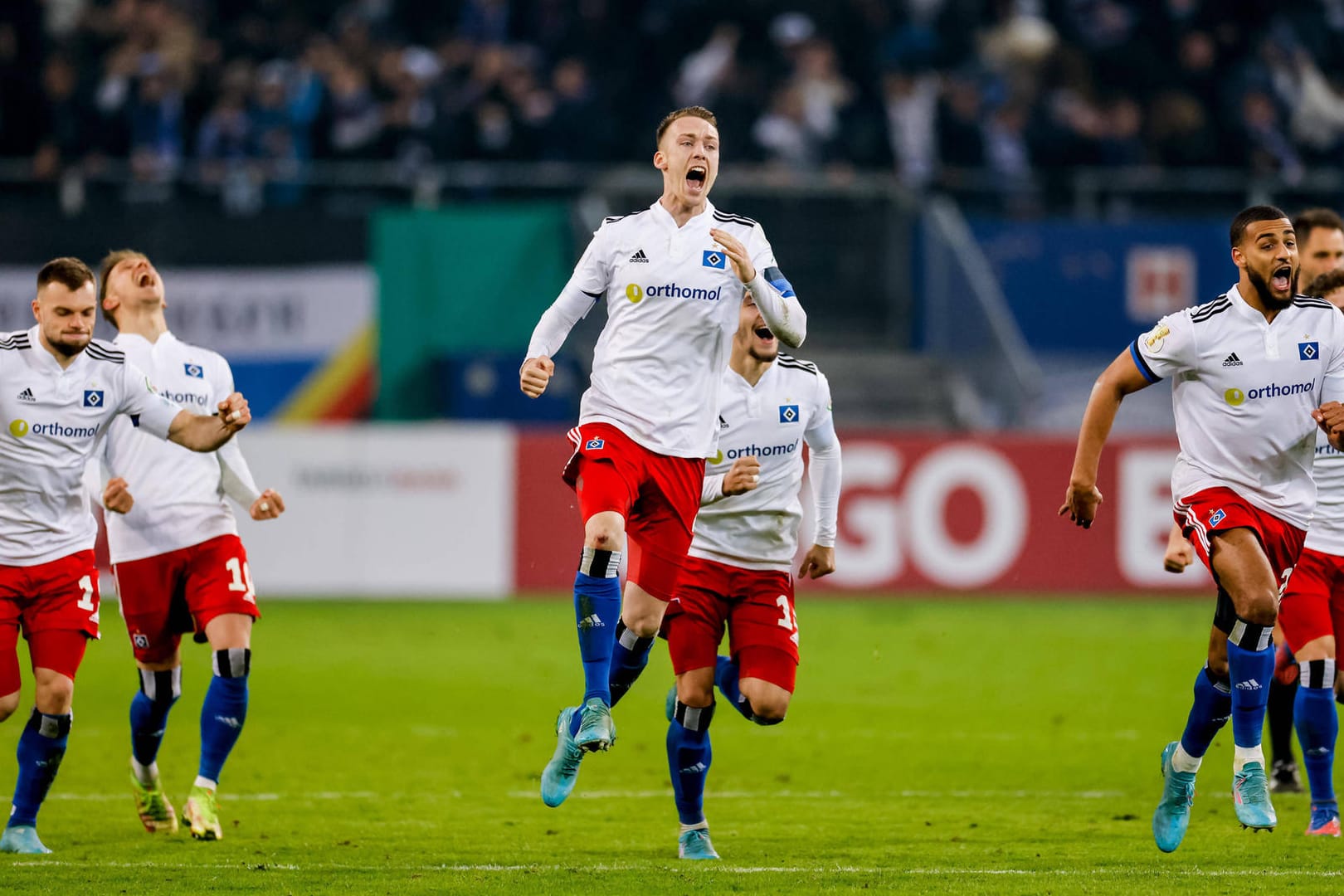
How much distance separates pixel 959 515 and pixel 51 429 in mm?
11923

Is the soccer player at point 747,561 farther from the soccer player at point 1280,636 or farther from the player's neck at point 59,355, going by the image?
the player's neck at point 59,355

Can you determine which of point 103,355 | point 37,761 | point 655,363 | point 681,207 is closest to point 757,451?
point 655,363

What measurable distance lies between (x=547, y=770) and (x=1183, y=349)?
10.7 ft

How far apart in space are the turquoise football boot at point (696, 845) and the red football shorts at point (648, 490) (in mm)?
1066

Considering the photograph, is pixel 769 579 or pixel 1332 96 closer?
pixel 769 579

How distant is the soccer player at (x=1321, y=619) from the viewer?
8.78 metres

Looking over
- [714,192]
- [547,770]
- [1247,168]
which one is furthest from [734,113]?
[547,770]

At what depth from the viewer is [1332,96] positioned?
21562 mm

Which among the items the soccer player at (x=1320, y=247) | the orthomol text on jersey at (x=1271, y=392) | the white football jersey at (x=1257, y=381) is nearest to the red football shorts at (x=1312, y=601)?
the white football jersey at (x=1257, y=381)

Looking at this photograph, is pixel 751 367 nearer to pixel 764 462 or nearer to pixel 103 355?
pixel 764 462

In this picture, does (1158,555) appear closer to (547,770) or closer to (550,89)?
(550,89)

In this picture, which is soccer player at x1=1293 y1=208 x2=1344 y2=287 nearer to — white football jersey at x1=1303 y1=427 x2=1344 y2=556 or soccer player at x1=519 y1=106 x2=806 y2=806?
white football jersey at x1=1303 y1=427 x2=1344 y2=556

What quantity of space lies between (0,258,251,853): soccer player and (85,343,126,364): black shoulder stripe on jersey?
25mm

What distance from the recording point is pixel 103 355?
28.4 ft
